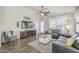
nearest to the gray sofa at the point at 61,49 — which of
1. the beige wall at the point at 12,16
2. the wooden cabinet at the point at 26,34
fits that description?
the wooden cabinet at the point at 26,34

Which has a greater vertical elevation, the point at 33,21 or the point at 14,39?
the point at 33,21

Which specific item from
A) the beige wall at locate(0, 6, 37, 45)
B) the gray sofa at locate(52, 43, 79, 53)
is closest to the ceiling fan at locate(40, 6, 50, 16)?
the beige wall at locate(0, 6, 37, 45)

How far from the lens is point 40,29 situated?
2455 millimetres

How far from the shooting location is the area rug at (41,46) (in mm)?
2414

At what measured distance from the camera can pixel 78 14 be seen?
7.79 ft

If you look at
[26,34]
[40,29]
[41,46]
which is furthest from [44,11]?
[41,46]

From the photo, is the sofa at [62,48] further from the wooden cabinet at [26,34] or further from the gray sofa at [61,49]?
the wooden cabinet at [26,34]

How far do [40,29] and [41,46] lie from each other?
0.38 metres

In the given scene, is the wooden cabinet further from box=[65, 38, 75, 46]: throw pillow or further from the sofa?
box=[65, 38, 75, 46]: throw pillow

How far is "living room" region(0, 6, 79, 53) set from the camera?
2352 mm

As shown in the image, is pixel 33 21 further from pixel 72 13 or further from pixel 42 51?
pixel 72 13
